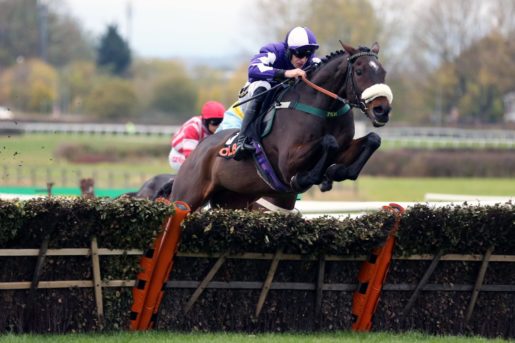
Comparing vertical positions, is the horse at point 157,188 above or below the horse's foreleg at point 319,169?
below

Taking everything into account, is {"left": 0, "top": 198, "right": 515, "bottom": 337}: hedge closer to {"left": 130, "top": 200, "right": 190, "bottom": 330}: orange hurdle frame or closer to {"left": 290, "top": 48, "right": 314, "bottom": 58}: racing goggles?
{"left": 130, "top": 200, "right": 190, "bottom": 330}: orange hurdle frame

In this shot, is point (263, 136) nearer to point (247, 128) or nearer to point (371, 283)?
point (247, 128)

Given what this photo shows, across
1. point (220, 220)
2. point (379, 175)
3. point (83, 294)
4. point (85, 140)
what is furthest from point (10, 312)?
point (85, 140)

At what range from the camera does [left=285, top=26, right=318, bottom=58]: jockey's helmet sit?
8.82m

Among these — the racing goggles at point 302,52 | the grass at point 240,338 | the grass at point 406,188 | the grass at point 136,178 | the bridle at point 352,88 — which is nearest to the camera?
the grass at point 240,338

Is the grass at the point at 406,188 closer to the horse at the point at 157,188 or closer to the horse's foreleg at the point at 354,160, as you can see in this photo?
the horse at the point at 157,188

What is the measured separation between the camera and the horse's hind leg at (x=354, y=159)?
8180 mm

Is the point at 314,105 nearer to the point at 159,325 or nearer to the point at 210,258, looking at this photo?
the point at 210,258

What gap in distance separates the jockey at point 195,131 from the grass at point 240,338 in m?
4.07

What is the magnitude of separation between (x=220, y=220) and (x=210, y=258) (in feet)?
1.07

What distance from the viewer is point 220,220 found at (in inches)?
305

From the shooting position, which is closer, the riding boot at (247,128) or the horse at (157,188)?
the riding boot at (247,128)

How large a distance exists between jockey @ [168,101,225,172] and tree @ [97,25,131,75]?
2679 inches

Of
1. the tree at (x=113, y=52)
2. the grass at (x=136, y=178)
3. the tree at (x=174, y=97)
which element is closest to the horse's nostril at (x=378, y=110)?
the grass at (x=136, y=178)
